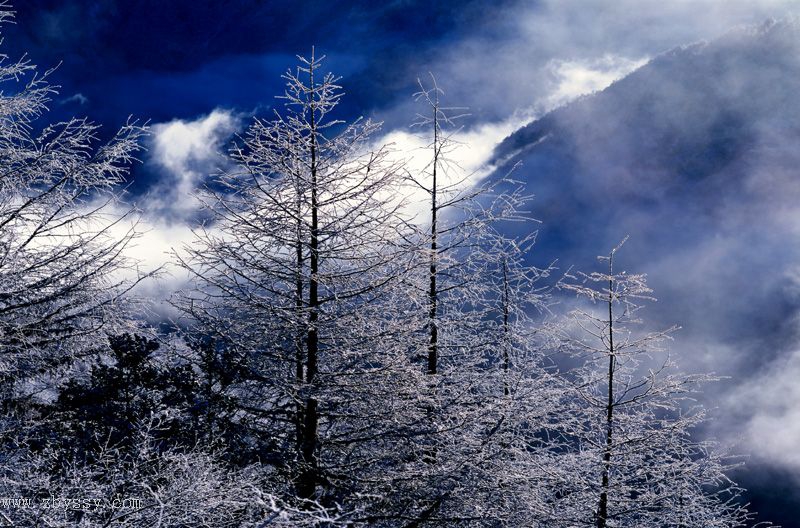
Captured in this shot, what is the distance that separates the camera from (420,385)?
6.48 meters

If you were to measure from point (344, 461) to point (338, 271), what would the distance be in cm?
248

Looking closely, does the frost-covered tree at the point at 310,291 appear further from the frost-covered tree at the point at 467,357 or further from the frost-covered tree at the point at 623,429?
the frost-covered tree at the point at 623,429

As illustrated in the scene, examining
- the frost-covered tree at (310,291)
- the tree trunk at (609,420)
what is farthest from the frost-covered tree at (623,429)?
the frost-covered tree at (310,291)

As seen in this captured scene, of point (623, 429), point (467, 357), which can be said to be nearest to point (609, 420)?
point (623, 429)

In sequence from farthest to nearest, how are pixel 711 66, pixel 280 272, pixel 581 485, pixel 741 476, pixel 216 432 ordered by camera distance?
pixel 711 66
pixel 741 476
pixel 581 485
pixel 216 432
pixel 280 272

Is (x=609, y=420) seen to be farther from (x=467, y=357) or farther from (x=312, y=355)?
(x=312, y=355)

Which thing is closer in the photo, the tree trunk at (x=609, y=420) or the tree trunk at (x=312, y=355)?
the tree trunk at (x=312, y=355)

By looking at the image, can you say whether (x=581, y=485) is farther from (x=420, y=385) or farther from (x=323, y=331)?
(x=323, y=331)

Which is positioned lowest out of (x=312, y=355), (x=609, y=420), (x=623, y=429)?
(x=623, y=429)

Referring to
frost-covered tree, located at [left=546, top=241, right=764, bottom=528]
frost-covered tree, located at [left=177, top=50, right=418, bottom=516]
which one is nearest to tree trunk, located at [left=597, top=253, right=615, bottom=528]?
frost-covered tree, located at [left=546, top=241, right=764, bottom=528]

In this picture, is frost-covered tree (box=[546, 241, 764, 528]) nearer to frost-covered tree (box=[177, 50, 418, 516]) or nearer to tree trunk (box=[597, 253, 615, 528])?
tree trunk (box=[597, 253, 615, 528])

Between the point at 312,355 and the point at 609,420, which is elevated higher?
the point at 312,355

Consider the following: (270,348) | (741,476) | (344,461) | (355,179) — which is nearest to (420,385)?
(344,461)

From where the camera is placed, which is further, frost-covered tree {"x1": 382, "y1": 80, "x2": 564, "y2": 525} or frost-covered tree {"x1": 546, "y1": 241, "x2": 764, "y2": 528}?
frost-covered tree {"x1": 546, "y1": 241, "x2": 764, "y2": 528}
